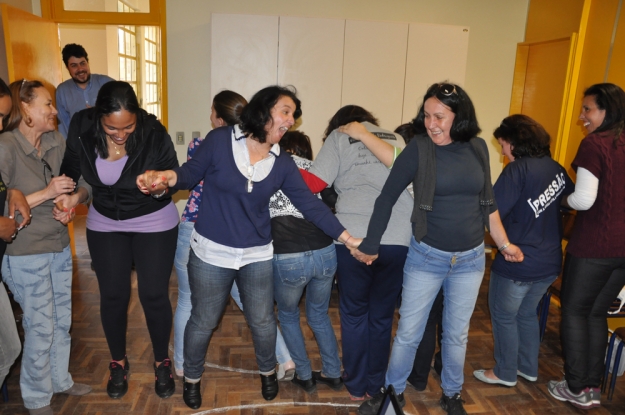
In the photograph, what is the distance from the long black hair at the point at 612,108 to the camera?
8.26 feet

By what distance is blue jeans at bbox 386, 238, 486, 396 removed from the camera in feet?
7.47

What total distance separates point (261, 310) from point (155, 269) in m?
0.57

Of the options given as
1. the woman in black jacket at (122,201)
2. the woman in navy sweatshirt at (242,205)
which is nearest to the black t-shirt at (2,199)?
the woman in black jacket at (122,201)

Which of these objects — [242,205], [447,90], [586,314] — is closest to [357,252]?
[242,205]

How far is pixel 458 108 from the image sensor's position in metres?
2.14

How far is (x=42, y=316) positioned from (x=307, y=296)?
50.7 inches

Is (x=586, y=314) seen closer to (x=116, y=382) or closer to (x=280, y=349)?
(x=280, y=349)

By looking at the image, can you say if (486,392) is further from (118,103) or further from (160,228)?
(118,103)

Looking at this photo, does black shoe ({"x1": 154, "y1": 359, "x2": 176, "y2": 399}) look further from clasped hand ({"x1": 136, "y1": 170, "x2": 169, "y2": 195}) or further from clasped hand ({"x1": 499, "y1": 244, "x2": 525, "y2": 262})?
clasped hand ({"x1": 499, "y1": 244, "x2": 525, "y2": 262})

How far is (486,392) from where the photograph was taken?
2.82 meters

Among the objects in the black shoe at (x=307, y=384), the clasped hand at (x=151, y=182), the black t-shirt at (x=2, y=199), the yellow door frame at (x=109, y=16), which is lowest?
the black shoe at (x=307, y=384)

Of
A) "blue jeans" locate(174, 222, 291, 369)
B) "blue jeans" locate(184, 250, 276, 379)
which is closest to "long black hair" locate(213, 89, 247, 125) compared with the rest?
"blue jeans" locate(174, 222, 291, 369)

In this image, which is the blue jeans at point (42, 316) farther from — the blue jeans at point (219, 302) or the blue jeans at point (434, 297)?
the blue jeans at point (434, 297)

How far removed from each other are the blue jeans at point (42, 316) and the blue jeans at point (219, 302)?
0.65 metres
